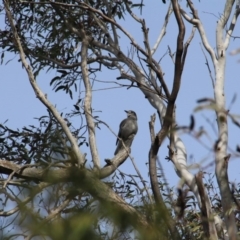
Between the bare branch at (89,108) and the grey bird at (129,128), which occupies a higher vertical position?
the grey bird at (129,128)

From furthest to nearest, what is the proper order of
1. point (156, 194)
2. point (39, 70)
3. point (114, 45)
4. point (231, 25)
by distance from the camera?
point (39, 70)
point (114, 45)
point (231, 25)
point (156, 194)

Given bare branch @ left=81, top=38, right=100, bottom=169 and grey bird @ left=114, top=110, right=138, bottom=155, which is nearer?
bare branch @ left=81, top=38, right=100, bottom=169

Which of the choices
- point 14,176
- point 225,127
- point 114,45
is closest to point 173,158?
point 225,127

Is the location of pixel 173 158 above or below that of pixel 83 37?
below

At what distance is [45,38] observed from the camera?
26.6ft

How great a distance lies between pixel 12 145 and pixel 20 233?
576 cm

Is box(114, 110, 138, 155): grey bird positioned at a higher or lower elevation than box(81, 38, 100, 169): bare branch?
higher

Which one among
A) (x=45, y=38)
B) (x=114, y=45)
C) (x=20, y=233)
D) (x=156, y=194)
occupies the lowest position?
(x=20, y=233)

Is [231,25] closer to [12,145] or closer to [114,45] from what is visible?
[114,45]

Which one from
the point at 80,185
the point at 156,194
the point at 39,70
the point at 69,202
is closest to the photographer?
the point at 80,185

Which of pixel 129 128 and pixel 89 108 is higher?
pixel 129 128

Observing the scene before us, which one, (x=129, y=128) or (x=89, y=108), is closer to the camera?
(x=89, y=108)

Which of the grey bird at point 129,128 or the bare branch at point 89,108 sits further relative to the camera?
the grey bird at point 129,128

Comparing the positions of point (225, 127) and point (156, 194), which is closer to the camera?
point (156, 194)
